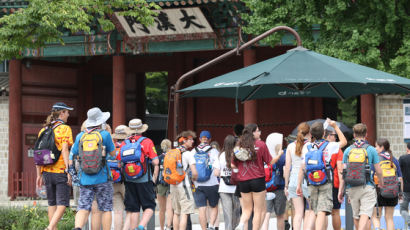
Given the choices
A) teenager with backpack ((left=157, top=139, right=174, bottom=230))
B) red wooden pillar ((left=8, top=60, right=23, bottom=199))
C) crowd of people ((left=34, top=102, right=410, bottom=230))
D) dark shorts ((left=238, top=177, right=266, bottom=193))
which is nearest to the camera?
crowd of people ((left=34, top=102, right=410, bottom=230))

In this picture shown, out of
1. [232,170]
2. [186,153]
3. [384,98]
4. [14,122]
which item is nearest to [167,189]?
[186,153]

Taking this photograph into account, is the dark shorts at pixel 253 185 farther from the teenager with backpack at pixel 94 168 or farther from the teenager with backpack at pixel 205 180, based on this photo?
the teenager with backpack at pixel 94 168

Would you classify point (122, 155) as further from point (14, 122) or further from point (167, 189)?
point (14, 122)

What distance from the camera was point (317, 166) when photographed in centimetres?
998

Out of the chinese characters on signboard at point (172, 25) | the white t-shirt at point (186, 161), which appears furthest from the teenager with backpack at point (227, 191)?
the chinese characters on signboard at point (172, 25)

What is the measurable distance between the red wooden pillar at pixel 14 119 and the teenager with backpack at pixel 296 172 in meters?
12.2

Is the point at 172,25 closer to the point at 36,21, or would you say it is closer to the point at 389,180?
the point at 36,21

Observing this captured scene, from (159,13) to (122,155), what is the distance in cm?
858

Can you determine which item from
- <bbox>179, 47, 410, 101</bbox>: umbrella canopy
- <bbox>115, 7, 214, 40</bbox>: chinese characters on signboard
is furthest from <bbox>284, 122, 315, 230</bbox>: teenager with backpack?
<bbox>115, 7, 214, 40</bbox>: chinese characters on signboard

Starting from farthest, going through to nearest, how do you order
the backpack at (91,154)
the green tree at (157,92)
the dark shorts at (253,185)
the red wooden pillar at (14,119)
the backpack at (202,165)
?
the green tree at (157,92) → the red wooden pillar at (14,119) → the backpack at (202,165) → the dark shorts at (253,185) → the backpack at (91,154)

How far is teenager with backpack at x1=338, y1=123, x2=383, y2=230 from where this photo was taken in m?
10.2

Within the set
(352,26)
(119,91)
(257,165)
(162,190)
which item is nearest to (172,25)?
(119,91)

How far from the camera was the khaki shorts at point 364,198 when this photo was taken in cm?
1027

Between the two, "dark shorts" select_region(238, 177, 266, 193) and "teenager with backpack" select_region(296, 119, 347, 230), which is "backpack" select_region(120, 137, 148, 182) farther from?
"teenager with backpack" select_region(296, 119, 347, 230)
